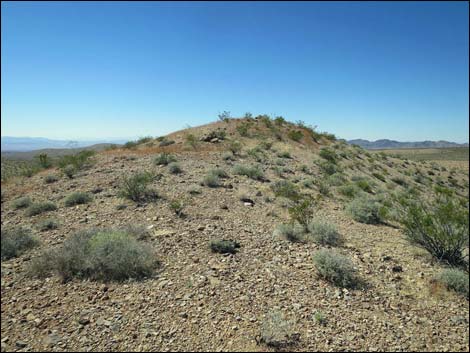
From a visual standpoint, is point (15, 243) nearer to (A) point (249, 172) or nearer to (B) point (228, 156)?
(A) point (249, 172)

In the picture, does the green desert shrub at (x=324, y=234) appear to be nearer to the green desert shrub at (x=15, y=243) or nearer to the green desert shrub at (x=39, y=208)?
the green desert shrub at (x=15, y=243)

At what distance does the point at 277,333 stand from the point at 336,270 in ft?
7.33

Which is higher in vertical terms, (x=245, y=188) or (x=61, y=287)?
(x=245, y=188)

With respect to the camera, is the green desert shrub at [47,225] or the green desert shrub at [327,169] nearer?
the green desert shrub at [47,225]

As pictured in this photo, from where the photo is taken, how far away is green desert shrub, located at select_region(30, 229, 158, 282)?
551cm

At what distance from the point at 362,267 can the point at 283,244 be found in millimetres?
1832

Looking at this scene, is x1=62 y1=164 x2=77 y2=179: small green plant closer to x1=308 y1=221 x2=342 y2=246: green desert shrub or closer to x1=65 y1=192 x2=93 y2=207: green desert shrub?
x1=65 y1=192 x2=93 y2=207: green desert shrub

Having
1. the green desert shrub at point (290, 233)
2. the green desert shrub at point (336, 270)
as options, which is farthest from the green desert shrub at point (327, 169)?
the green desert shrub at point (336, 270)

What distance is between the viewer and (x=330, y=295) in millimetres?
5289

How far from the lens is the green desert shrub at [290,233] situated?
7.63m

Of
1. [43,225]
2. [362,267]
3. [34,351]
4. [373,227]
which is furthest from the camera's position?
[373,227]

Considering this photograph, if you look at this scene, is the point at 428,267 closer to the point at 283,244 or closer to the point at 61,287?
the point at 283,244

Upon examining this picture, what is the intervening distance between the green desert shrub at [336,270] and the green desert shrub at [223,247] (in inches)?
72.9

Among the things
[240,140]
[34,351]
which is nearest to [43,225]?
[34,351]
